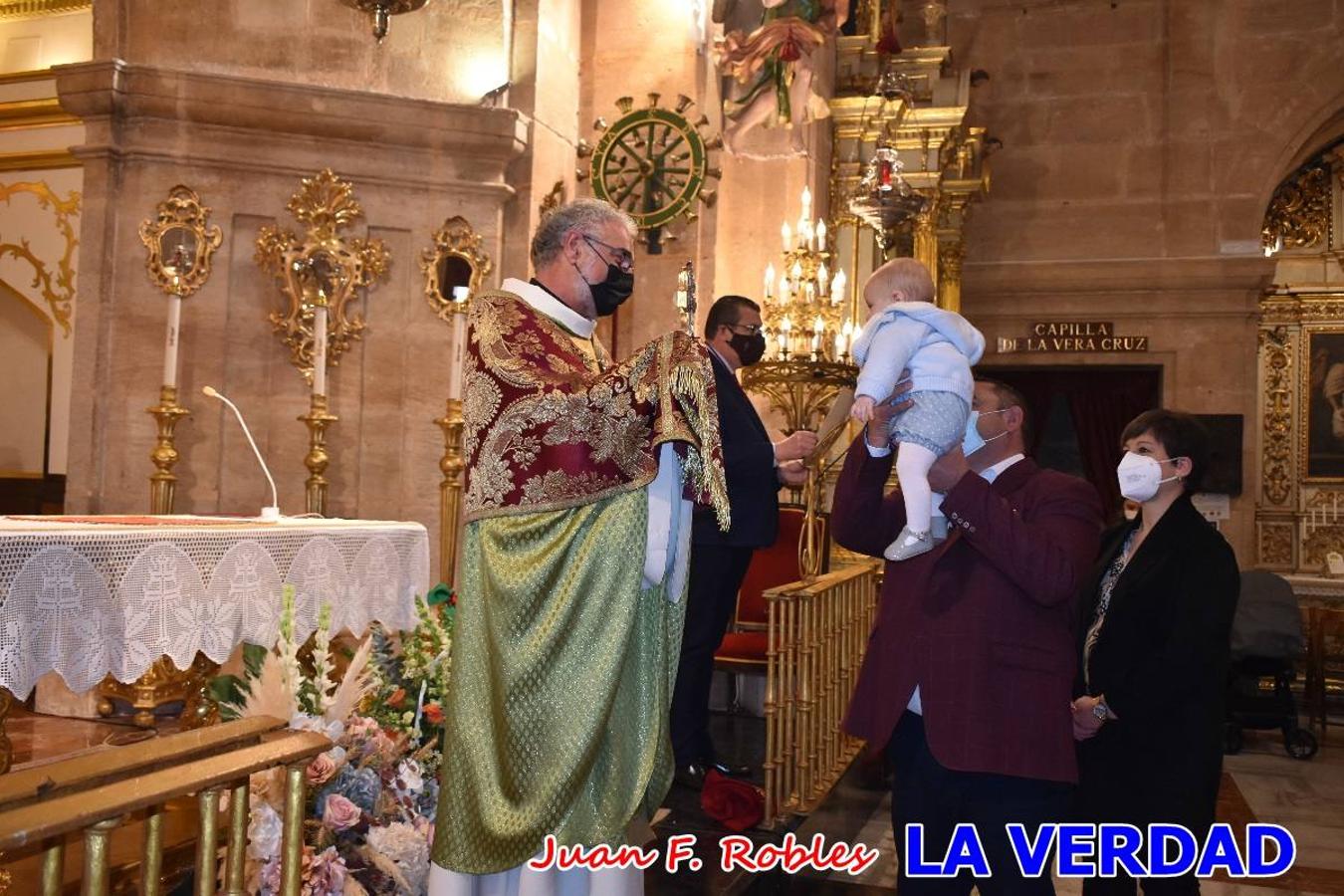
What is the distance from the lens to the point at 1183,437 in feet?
10.7

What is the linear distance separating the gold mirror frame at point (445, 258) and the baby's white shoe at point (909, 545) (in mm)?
4379

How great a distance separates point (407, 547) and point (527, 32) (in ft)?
11.7

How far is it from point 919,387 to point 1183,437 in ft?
3.66

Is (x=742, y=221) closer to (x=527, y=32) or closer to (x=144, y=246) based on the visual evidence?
(x=527, y=32)

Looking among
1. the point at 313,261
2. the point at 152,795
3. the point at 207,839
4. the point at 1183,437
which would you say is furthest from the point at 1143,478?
the point at 313,261

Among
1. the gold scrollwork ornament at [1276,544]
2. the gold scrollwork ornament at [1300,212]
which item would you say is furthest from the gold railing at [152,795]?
the gold scrollwork ornament at [1300,212]

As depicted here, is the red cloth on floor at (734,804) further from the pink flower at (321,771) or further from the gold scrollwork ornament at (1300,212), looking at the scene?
the gold scrollwork ornament at (1300,212)

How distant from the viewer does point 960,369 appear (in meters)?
2.55

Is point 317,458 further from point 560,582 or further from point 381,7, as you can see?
point 560,582

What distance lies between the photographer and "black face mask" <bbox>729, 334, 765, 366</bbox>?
4.50 meters

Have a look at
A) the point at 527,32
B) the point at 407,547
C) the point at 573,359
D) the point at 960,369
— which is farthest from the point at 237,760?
the point at 527,32

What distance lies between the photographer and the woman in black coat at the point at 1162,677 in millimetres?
3041

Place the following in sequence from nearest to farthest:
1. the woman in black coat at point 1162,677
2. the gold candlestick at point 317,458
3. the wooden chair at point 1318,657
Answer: the woman in black coat at point 1162,677, the gold candlestick at point 317,458, the wooden chair at point 1318,657

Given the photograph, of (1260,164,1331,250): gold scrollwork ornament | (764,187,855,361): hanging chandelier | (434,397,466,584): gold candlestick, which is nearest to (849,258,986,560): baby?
(434,397,466,584): gold candlestick
